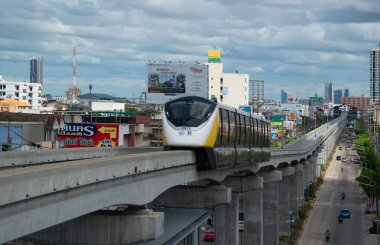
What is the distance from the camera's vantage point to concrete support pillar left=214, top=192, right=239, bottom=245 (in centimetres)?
5259

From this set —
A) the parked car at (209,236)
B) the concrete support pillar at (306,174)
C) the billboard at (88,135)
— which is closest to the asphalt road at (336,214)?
the concrete support pillar at (306,174)

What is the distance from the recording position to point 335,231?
7469 centimetres

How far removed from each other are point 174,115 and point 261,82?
490 ft

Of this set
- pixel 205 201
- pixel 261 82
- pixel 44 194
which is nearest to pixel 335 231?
pixel 205 201

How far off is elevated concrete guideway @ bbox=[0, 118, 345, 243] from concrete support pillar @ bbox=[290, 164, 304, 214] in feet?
208

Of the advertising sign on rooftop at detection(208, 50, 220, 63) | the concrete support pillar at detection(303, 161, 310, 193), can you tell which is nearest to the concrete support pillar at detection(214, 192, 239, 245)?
the concrete support pillar at detection(303, 161, 310, 193)

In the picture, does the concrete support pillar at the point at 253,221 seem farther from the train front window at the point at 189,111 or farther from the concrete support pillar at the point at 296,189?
the train front window at the point at 189,111

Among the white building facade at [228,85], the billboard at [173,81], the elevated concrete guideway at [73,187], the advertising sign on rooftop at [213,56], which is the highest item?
the advertising sign on rooftop at [213,56]

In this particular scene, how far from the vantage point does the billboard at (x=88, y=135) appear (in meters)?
67.4

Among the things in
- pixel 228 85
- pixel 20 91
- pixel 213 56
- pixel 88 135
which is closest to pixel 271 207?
pixel 88 135

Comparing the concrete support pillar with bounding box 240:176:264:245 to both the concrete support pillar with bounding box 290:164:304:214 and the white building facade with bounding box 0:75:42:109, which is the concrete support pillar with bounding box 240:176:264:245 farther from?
the white building facade with bounding box 0:75:42:109

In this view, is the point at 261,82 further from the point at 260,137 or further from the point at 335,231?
the point at 260,137

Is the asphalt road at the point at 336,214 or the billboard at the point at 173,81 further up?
the billboard at the point at 173,81

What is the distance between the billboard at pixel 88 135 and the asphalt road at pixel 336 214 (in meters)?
24.0
